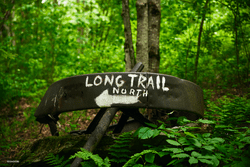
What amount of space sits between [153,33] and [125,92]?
2.14 metres

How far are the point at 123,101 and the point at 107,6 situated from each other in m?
8.88

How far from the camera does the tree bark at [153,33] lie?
387 centimetres

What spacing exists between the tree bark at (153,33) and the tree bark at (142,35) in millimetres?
191

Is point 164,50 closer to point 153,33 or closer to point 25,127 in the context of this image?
point 153,33

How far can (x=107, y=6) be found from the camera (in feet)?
32.5

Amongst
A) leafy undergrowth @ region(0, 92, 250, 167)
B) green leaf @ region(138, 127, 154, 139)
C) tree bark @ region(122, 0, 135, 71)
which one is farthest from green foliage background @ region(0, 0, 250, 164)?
green leaf @ region(138, 127, 154, 139)

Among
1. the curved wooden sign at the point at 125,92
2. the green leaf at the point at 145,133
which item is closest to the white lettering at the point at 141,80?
the curved wooden sign at the point at 125,92

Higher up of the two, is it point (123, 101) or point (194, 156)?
point (123, 101)

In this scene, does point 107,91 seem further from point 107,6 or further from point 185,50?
point 107,6

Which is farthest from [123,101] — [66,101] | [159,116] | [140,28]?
[140,28]

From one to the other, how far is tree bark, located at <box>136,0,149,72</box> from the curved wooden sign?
1.36 meters

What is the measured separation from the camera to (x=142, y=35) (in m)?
3.70

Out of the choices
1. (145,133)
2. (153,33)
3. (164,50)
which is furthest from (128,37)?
(164,50)

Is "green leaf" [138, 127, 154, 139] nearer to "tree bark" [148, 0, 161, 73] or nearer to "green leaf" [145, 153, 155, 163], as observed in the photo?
"green leaf" [145, 153, 155, 163]
